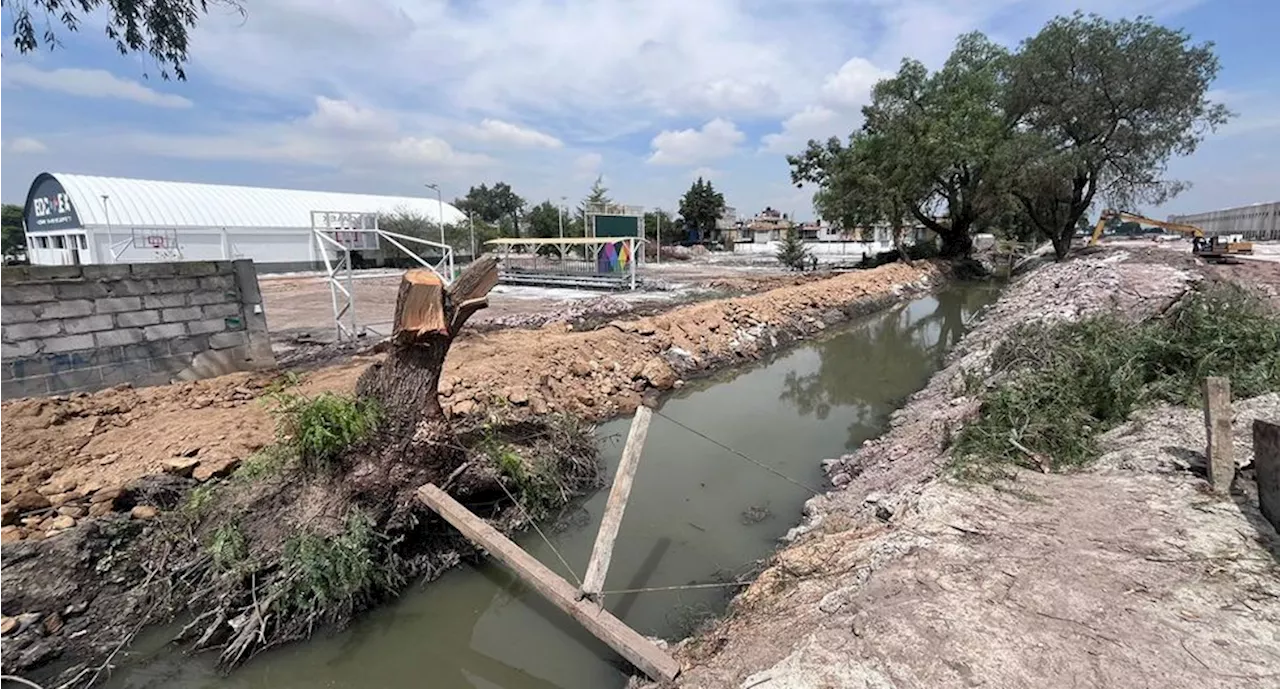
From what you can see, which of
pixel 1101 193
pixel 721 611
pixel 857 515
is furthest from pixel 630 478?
pixel 1101 193

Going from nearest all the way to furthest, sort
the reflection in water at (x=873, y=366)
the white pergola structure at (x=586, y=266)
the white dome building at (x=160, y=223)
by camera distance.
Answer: the reflection in water at (x=873, y=366), the white pergola structure at (x=586, y=266), the white dome building at (x=160, y=223)

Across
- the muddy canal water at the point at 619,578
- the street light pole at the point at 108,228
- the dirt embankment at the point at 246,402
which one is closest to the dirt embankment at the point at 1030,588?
the muddy canal water at the point at 619,578

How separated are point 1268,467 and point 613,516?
12.1 feet

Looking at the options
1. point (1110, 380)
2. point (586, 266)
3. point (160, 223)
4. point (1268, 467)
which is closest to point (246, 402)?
point (1268, 467)

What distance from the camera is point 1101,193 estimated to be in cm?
2392

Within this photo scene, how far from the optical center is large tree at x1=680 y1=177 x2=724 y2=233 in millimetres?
53469

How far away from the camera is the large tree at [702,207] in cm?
5347

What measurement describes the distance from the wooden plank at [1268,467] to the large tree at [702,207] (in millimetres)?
51984

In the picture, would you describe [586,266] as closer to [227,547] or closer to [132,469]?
[132,469]

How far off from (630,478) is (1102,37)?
2710cm

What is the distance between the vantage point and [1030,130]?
23.8 meters

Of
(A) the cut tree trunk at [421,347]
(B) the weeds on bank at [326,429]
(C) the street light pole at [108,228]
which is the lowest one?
(B) the weeds on bank at [326,429]

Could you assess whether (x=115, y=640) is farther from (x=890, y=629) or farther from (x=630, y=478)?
(x=890, y=629)

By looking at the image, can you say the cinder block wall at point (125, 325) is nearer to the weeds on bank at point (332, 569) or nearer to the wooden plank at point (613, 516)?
the weeds on bank at point (332, 569)
